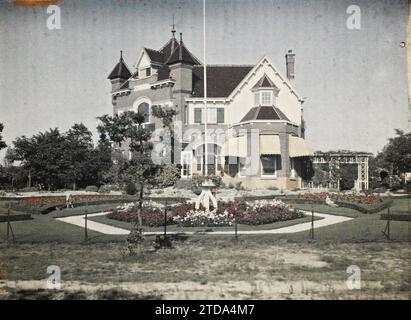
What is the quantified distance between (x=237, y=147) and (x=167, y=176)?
6.34 m

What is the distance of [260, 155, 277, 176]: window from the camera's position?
29.7 metres

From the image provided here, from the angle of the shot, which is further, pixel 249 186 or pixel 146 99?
pixel 146 99

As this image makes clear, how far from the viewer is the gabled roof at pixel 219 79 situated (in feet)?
111

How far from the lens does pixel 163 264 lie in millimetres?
9500

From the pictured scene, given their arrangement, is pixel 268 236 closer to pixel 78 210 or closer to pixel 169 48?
pixel 78 210

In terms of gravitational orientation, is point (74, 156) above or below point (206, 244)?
above

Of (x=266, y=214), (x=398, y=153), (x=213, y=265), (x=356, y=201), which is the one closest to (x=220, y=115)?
(x=398, y=153)

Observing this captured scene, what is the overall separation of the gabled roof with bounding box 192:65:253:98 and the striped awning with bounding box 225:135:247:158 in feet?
17.2

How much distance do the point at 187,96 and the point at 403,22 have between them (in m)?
24.7
